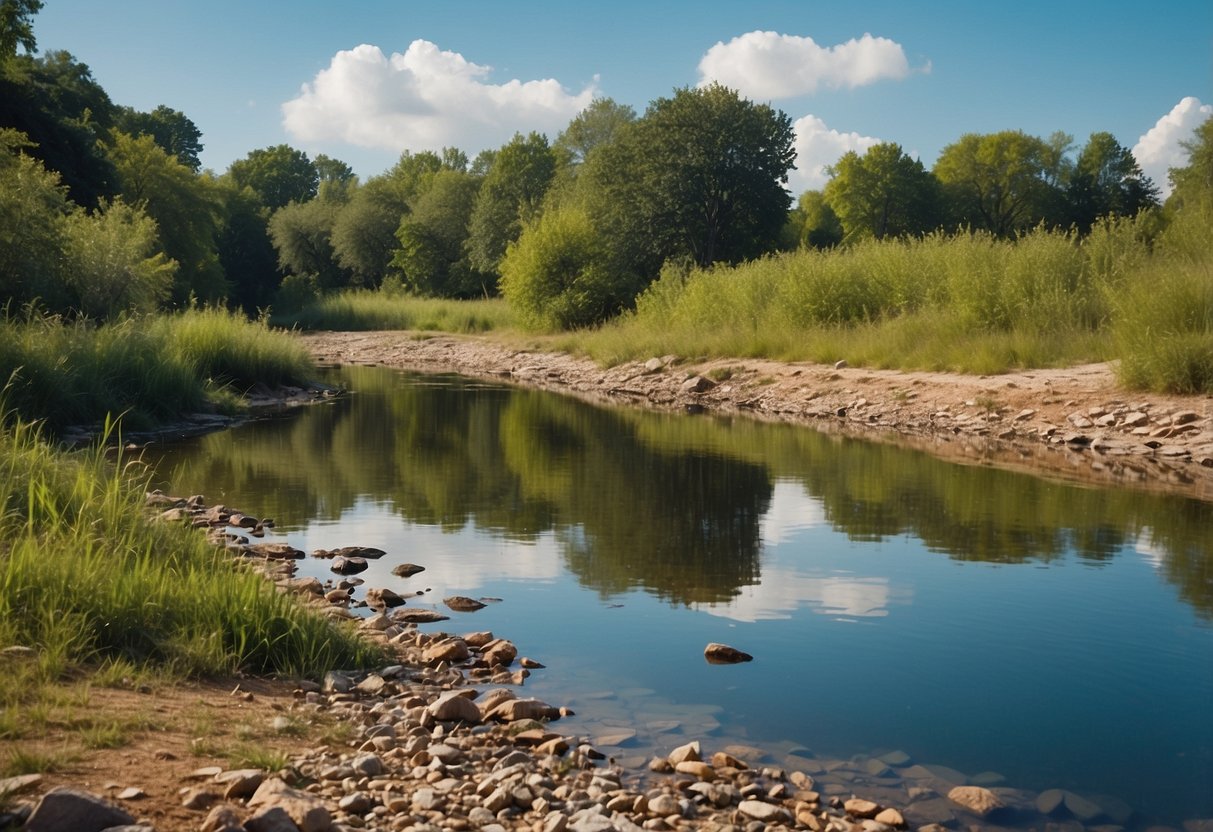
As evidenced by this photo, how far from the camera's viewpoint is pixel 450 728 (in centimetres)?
509

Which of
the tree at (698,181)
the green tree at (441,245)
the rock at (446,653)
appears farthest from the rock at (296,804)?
the green tree at (441,245)

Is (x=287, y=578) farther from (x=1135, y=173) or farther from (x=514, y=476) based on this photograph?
(x=1135, y=173)

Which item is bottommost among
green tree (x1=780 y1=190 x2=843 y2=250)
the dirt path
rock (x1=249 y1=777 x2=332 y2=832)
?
rock (x1=249 y1=777 x2=332 y2=832)

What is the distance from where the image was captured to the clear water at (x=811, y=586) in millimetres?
5344

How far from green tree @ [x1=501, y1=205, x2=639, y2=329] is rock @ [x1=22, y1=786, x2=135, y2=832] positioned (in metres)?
34.1

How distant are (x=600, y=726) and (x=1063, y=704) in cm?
250

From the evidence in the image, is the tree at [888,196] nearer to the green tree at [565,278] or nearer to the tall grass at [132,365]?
the green tree at [565,278]

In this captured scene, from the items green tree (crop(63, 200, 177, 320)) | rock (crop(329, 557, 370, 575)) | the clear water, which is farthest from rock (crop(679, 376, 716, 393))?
rock (crop(329, 557, 370, 575))

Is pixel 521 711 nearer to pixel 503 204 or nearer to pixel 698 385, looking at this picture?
pixel 698 385

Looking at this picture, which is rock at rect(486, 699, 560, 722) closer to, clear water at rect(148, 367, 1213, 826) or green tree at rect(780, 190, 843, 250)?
clear water at rect(148, 367, 1213, 826)

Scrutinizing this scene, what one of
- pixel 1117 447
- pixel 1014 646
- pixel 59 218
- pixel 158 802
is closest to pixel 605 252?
pixel 59 218

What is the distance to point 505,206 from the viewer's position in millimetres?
57219

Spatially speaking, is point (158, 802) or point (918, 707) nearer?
point (158, 802)

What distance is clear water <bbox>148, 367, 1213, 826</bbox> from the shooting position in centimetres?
534
